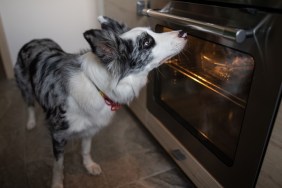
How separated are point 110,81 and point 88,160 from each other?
0.74 meters

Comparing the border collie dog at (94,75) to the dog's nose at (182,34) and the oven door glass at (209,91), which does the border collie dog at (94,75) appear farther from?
the oven door glass at (209,91)

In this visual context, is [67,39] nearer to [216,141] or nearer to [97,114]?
[97,114]

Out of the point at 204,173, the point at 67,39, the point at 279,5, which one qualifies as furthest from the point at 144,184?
the point at 67,39

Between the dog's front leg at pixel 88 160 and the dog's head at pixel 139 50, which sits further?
the dog's front leg at pixel 88 160

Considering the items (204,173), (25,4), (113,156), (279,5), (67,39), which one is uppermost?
(279,5)

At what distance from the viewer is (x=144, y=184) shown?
148cm

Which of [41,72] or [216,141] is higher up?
[41,72]

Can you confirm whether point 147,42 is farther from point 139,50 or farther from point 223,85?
point 223,85

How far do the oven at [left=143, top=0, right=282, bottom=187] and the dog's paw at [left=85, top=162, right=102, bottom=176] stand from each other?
1.68 feet

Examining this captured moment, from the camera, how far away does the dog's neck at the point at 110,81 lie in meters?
1.10

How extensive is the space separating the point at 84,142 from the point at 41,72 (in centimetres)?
52

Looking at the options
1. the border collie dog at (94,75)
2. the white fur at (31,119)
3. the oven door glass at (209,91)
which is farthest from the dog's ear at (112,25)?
the white fur at (31,119)

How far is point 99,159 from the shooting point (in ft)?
5.56

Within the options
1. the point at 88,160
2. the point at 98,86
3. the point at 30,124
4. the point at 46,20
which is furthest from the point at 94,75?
the point at 46,20
